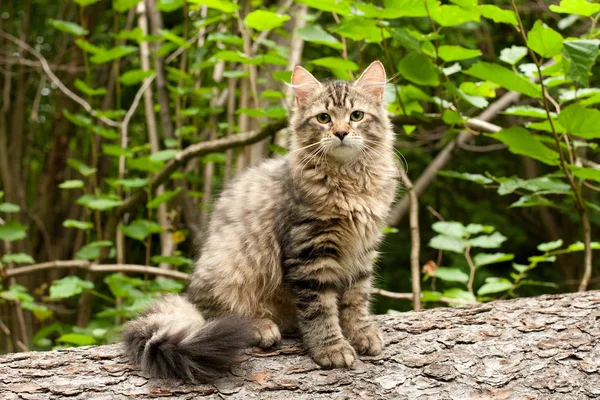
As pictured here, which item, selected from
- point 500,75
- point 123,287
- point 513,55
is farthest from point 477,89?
point 123,287

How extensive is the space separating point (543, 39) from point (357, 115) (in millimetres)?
742

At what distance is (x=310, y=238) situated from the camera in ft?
7.79

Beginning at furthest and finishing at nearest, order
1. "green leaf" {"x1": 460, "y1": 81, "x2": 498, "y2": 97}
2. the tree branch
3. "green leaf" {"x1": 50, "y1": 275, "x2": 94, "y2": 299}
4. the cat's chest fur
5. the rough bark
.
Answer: the tree branch, "green leaf" {"x1": 50, "y1": 275, "x2": 94, "y2": 299}, "green leaf" {"x1": 460, "y1": 81, "x2": 498, "y2": 97}, the cat's chest fur, the rough bark

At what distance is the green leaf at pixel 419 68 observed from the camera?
2641mm

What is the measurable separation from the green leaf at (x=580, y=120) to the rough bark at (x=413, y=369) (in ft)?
2.17

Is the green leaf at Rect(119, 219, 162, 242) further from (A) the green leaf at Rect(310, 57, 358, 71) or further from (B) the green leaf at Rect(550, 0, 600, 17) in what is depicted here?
(B) the green leaf at Rect(550, 0, 600, 17)

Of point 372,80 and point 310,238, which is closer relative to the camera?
point 310,238

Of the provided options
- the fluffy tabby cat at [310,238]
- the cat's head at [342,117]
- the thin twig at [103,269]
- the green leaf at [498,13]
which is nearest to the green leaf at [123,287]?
the thin twig at [103,269]

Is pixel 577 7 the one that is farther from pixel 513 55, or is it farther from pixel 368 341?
pixel 368 341

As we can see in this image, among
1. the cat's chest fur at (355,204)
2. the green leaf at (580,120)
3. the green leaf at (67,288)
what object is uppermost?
the green leaf at (580,120)

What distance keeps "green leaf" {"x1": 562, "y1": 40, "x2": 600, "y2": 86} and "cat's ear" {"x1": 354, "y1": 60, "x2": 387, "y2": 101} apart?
2.40 feet

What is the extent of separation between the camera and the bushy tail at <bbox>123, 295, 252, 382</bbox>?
203cm

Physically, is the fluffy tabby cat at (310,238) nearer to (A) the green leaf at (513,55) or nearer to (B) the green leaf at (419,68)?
(B) the green leaf at (419,68)

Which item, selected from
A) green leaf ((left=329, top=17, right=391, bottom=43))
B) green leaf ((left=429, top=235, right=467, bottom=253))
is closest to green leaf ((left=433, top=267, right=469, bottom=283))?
green leaf ((left=429, top=235, right=467, bottom=253))
